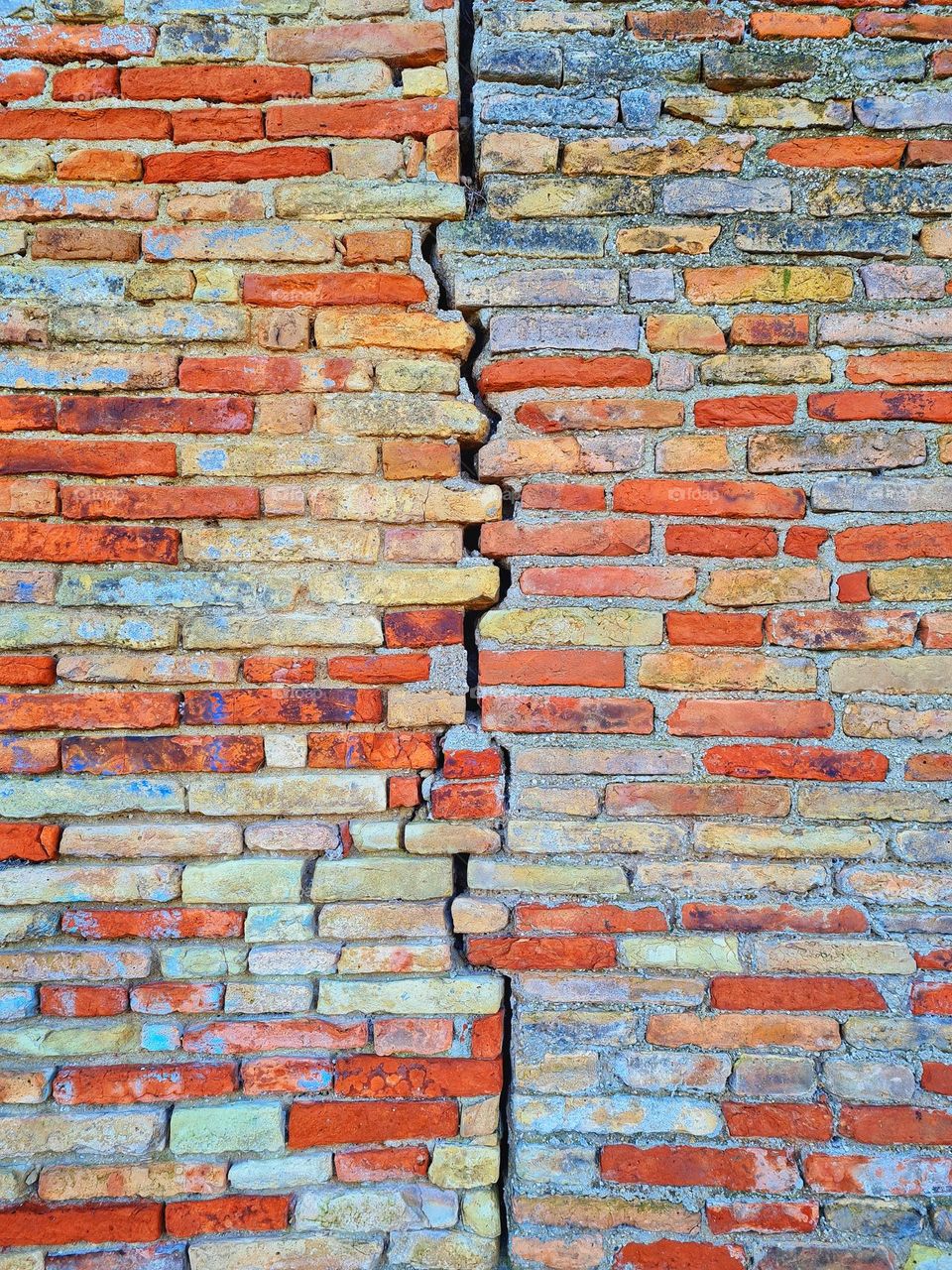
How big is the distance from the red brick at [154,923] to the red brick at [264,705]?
14.2 inches

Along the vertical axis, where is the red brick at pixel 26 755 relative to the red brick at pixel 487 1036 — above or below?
above

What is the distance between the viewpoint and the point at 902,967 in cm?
149

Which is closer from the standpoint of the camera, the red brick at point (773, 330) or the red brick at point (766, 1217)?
the red brick at point (766, 1217)

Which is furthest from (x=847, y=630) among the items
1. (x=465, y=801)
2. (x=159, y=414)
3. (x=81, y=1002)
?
(x=81, y=1002)

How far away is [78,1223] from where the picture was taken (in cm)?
145

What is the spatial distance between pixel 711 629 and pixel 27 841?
4.44 ft

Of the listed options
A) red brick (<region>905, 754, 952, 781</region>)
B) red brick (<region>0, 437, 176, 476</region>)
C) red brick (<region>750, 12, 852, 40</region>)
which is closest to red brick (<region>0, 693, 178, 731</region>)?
red brick (<region>0, 437, 176, 476</region>)

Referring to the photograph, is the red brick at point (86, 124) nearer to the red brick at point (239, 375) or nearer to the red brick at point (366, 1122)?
the red brick at point (239, 375)

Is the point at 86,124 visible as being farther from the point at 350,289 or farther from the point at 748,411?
the point at 748,411

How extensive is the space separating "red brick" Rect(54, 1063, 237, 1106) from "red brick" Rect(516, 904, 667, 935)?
2.01ft

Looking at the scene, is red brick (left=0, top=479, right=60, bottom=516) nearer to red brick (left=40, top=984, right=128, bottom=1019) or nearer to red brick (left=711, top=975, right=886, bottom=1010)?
red brick (left=40, top=984, right=128, bottom=1019)

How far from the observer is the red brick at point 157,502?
1.53 m

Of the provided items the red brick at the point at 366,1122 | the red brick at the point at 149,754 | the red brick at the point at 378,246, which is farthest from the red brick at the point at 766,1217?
the red brick at the point at 378,246

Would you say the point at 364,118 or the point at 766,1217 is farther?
the point at 364,118
